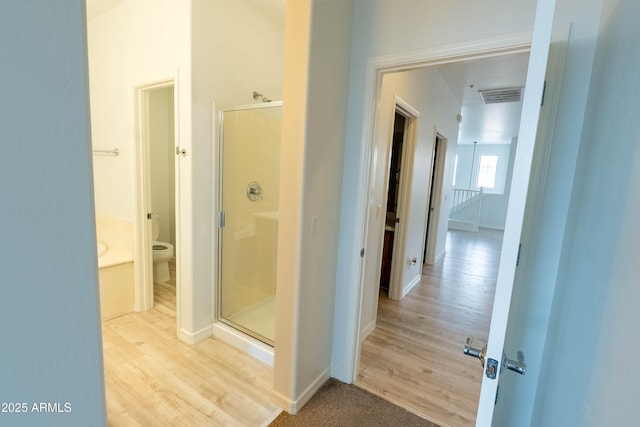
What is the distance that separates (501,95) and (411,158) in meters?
2.42

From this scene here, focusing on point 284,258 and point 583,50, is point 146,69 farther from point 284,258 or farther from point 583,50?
point 583,50

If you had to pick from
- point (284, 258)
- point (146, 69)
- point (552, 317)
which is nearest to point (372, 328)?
point (284, 258)

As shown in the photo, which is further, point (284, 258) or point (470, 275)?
point (470, 275)

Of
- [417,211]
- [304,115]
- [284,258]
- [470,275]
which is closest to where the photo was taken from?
[304,115]

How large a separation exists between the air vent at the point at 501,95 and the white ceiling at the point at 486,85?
107 millimetres

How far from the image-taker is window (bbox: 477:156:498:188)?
980 centimetres

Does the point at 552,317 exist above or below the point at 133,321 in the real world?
above

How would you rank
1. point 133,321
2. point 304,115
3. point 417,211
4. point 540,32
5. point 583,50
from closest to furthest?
point 540,32 < point 583,50 < point 304,115 < point 133,321 < point 417,211

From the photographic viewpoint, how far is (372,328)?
2.74 m

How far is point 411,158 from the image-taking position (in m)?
3.12

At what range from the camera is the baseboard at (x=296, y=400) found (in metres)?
1.71

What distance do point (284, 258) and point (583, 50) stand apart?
1.66 metres

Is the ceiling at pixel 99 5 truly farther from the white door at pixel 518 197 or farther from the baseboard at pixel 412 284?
the baseboard at pixel 412 284

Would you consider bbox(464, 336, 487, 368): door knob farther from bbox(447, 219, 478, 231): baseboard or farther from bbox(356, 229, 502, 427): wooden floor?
bbox(447, 219, 478, 231): baseboard
